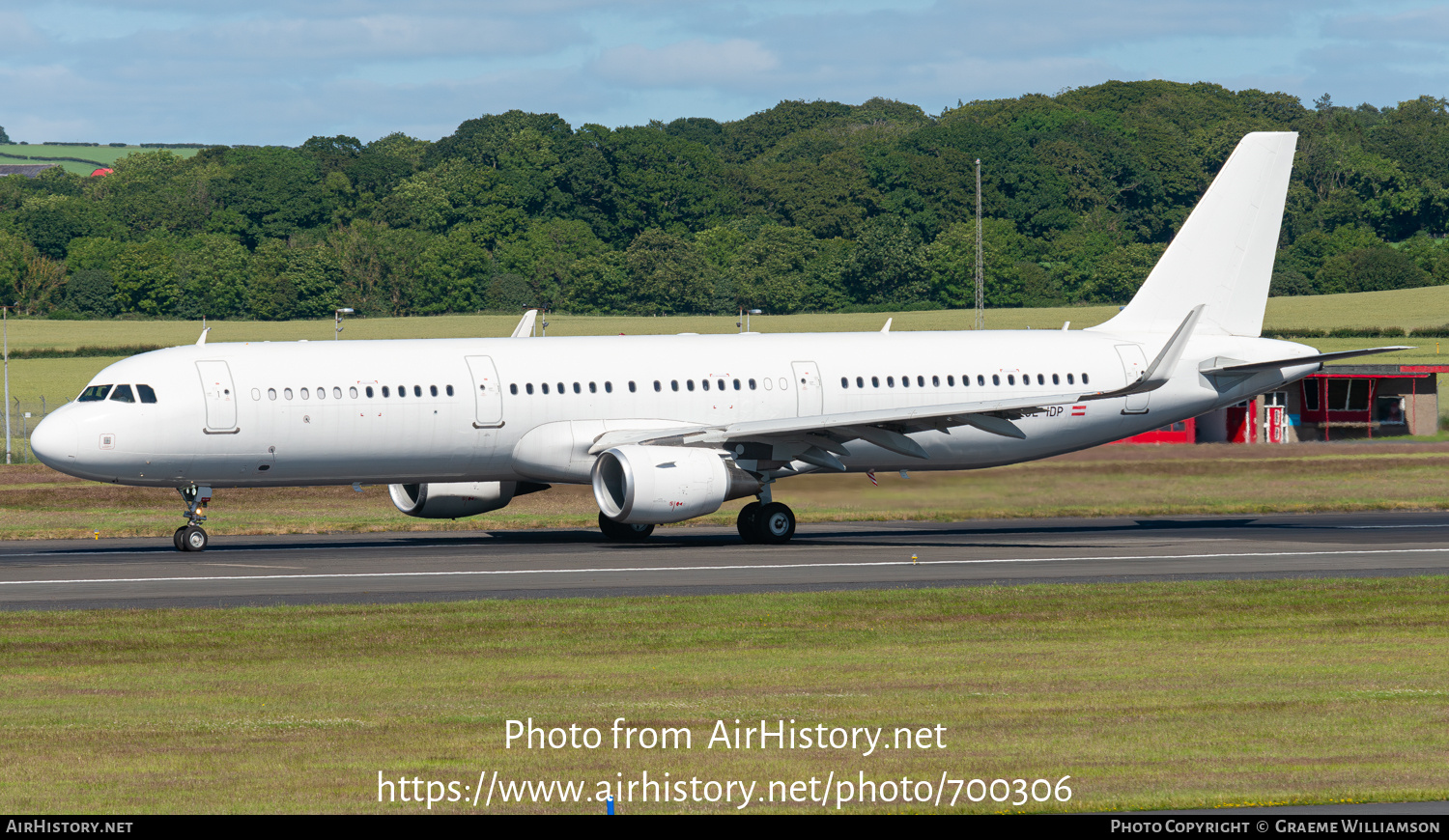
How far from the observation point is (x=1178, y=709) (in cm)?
1509

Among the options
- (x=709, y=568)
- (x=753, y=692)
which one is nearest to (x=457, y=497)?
(x=709, y=568)

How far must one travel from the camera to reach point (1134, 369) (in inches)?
1515

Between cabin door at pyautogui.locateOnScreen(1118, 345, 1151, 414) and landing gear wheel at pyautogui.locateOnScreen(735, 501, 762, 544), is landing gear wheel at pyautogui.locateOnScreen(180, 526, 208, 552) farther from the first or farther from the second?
cabin door at pyautogui.locateOnScreen(1118, 345, 1151, 414)

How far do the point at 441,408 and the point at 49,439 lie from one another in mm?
6947

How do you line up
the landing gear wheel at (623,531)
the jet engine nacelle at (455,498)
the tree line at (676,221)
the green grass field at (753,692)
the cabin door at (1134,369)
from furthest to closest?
the tree line at (676,221)
the cabin door at (1134,369)
the jet engine nacelle at (455,498)
the landing gear wheel at (623,531)
the green grass field at (753,692)

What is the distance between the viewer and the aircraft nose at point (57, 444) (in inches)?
1228

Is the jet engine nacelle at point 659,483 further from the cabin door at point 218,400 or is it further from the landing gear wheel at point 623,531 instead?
the cabin door at point 218,400

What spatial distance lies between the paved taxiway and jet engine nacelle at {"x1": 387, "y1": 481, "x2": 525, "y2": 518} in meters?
0.65

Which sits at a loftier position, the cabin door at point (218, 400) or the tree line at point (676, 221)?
the tree line at point (676, 221)

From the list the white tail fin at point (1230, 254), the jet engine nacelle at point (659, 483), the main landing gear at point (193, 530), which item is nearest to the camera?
the jet engine nacelle at point (659, 483)

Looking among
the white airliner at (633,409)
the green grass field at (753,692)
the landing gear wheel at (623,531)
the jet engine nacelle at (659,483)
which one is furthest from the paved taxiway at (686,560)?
the green grass field at (753,692)

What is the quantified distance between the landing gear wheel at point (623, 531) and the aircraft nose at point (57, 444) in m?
10.1

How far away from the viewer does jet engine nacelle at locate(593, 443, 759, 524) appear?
3159cm

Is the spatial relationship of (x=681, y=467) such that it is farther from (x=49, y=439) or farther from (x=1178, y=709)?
(x=1178, y=709)
